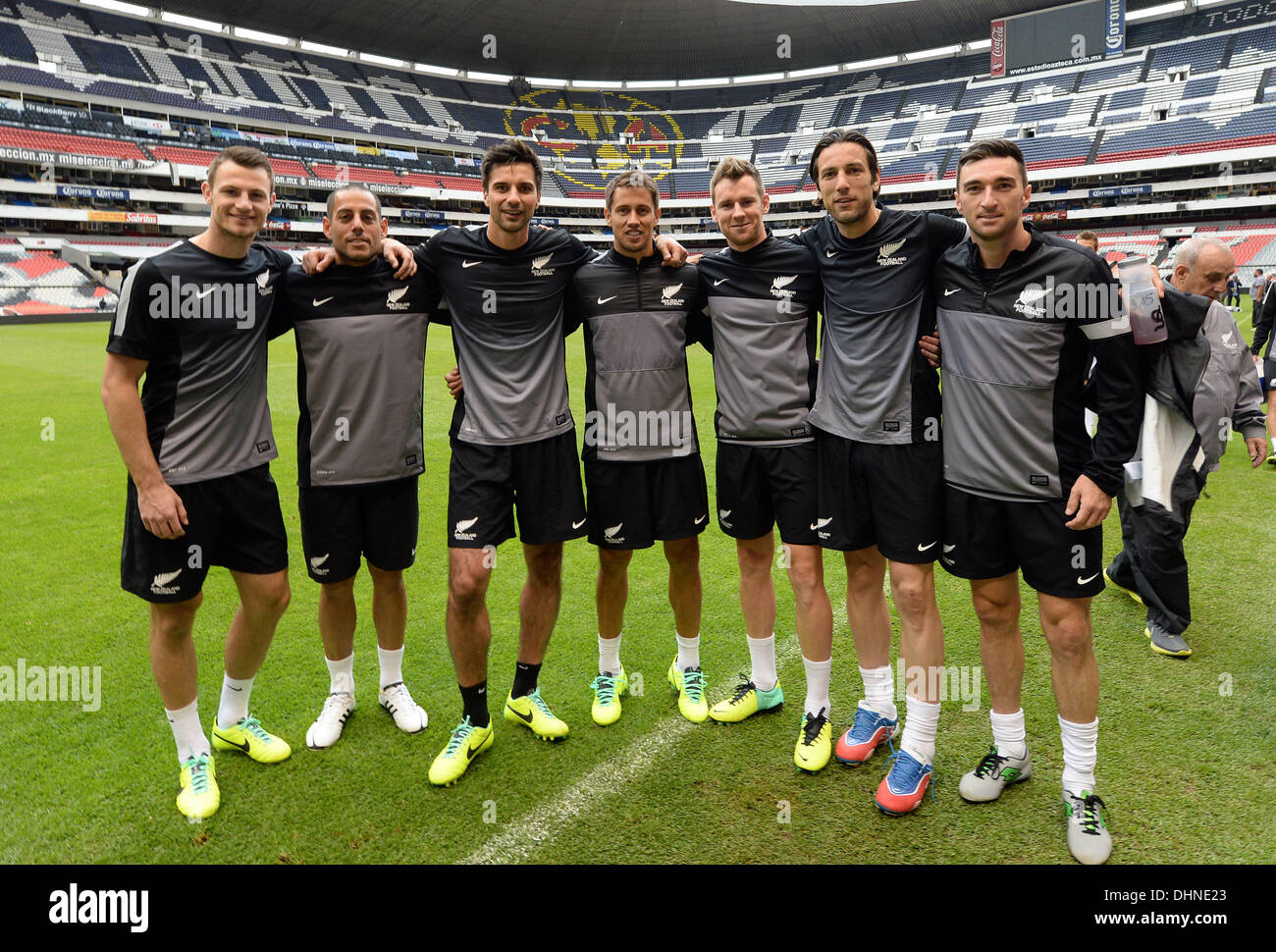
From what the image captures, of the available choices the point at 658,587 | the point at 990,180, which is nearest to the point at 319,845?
the point at 658,587

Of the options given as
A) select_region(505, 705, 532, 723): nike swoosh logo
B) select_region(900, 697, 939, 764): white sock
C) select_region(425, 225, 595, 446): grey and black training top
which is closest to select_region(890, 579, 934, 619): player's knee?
select_region(900, 697, 939, 764): white sock

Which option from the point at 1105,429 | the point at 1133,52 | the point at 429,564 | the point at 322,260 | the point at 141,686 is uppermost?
the point at 1133,52

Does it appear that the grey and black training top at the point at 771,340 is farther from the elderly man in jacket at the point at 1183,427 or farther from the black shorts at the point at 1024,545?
the elderly man in jacket at the point at 1183,427

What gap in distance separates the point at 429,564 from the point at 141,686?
2210 mm

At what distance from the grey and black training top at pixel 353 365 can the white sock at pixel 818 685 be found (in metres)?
2.14

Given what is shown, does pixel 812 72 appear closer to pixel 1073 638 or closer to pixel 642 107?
pixel 642 107

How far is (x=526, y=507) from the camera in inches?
141

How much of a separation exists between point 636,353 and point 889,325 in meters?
1.16

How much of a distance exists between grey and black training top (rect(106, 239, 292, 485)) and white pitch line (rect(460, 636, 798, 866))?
1.88m

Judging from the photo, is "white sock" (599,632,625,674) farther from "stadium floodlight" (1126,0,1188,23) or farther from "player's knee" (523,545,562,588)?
"stadium floodlight" (1126,0,1188,23)

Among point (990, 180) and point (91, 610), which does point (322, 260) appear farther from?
point (91, 610)

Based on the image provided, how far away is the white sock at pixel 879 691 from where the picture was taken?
3480 mm

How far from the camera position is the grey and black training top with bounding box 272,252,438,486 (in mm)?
3455

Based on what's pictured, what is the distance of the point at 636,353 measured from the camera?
3.69 m
